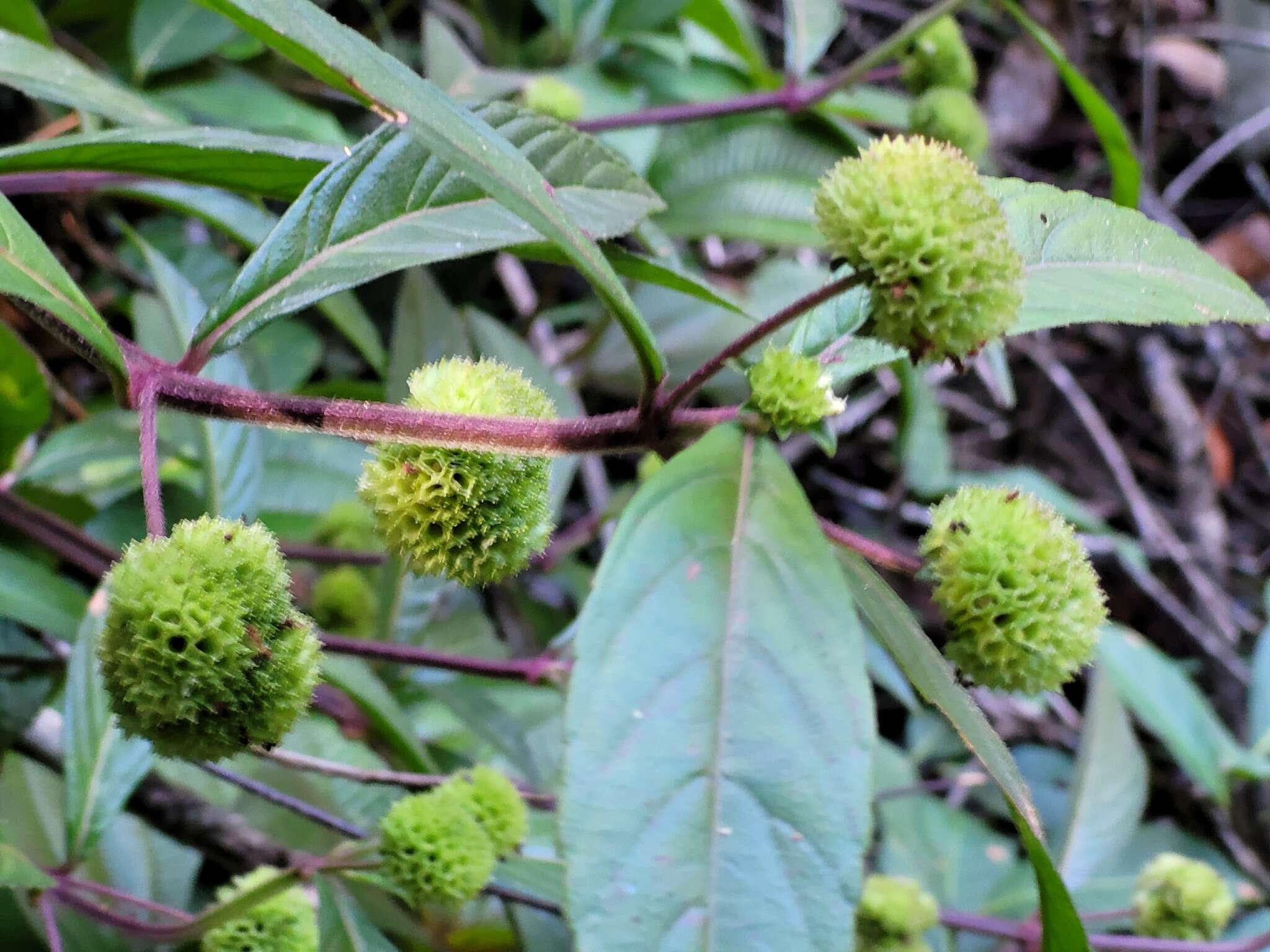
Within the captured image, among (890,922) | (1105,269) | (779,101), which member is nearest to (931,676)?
(1105,269)

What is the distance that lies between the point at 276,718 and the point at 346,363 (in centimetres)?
148

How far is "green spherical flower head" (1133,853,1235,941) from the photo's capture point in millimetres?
1385

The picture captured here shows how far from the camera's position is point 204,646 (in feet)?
1.93

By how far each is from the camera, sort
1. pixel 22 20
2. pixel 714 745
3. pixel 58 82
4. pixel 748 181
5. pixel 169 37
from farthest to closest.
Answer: pixel 748 181 → pixel 169 37 → pixel 22 20 → pixel 58 82 → pixel 714 745

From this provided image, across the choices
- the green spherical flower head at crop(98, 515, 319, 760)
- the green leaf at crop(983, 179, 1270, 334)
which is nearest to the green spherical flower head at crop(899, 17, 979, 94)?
the green leaf at crop(983, 179, 1270, 334)

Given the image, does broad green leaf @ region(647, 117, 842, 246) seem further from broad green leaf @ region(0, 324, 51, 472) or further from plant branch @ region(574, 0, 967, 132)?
broad green leaf @ region(0, 324, 51, 472)

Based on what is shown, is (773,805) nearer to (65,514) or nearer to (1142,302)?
(1142,302)

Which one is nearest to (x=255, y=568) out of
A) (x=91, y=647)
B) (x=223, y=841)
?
(x=91, y=647)

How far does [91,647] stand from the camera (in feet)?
3.06

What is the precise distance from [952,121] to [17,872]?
151 cm

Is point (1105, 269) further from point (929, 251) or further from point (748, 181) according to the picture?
point (748, 181)

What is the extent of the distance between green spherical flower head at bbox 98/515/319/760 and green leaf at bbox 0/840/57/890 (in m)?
0.23

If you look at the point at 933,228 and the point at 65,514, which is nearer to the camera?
the point at 933,228

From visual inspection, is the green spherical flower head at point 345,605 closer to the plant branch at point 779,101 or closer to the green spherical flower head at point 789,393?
the plant branch at point 779,101
